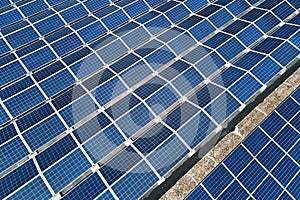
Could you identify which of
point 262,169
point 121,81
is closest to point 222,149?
point 262,169

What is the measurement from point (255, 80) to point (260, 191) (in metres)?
5.91

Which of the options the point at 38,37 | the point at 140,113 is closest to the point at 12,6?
the point at 38,37

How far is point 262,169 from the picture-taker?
13844mm

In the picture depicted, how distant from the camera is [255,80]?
15586 mm

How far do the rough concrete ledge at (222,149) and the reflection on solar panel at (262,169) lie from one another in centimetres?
238

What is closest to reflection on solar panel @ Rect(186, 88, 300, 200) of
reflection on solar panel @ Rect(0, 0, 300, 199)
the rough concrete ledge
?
reflection on solar panel @ Rect(0, 0, 300, 199)

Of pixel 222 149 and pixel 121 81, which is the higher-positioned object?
pixel 121 81

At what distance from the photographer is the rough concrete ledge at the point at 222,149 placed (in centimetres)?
1605

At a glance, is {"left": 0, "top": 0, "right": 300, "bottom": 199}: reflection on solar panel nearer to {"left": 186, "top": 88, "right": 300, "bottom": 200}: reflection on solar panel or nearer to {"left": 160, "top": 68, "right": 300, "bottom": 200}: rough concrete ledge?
{"left": 186, "top": 88, "right": 300, "bottom": 200}: reflection on solar panel

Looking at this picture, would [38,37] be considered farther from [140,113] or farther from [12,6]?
[140,113]

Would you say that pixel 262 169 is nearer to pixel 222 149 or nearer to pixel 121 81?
pixel 222 149

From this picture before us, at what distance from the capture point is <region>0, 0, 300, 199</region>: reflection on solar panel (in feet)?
41.9

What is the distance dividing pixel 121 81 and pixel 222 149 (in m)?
7.52

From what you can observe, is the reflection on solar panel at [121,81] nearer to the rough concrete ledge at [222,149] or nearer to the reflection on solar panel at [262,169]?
the reflection on solar panel at [262,169]
